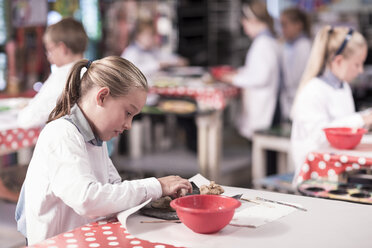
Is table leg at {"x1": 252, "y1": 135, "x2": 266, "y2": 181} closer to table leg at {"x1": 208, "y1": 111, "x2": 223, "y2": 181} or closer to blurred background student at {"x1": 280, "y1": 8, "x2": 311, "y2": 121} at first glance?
table leg at {"x1": 208, "y1": 111, "x2": 223, "y2": 181}

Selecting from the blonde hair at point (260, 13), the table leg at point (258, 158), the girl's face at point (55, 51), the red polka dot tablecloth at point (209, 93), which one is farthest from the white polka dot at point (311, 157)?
the blonde hair at point (260, 13)

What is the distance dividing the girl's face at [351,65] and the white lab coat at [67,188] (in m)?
1.72

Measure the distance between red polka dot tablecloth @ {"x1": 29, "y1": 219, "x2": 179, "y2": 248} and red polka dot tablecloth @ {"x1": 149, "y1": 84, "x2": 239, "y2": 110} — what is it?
3729mm

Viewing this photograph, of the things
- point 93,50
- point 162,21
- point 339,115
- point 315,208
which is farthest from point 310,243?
point 162,21

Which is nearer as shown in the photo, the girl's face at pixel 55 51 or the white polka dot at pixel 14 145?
the girl's face at pixel 55 51

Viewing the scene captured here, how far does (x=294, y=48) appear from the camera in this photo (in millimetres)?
5719

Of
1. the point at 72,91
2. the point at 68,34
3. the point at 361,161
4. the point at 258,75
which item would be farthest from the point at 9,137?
the point at 258,75

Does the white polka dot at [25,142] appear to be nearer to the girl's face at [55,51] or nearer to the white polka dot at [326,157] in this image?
the girl's face at [55,51]

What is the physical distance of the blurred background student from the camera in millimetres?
5594

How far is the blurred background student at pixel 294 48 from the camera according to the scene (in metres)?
5.59

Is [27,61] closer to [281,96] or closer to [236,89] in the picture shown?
[236,89]

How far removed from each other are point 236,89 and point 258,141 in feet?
4.86

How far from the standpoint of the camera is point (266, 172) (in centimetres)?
430

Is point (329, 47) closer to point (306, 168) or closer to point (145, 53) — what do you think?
point (306, 168)
